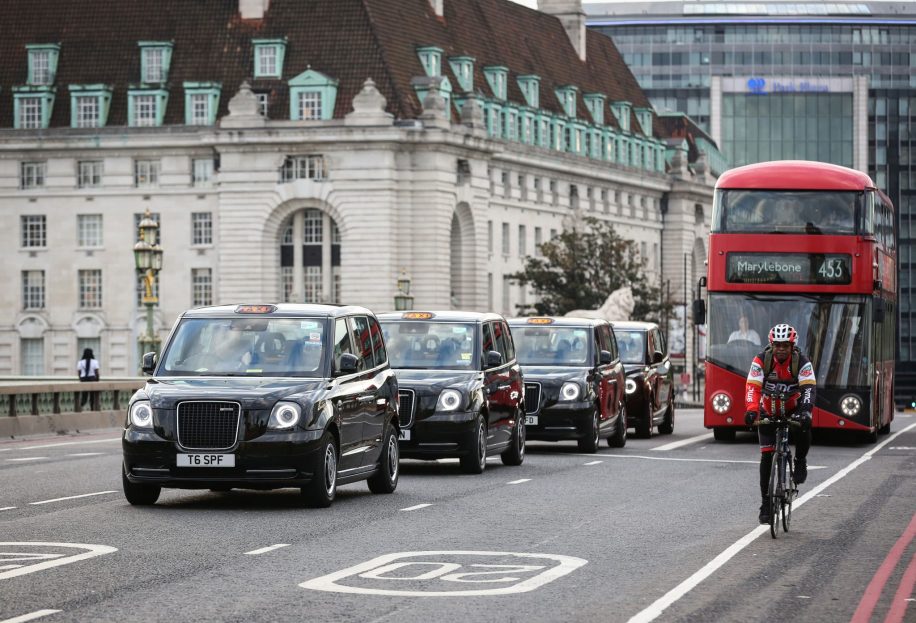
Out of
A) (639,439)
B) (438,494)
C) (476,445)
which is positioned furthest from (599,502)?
(639,439)

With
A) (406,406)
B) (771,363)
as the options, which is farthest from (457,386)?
(771,363)

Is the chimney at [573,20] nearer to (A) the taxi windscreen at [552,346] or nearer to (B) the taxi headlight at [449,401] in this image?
(A) the taxi windscreen at [552,346]

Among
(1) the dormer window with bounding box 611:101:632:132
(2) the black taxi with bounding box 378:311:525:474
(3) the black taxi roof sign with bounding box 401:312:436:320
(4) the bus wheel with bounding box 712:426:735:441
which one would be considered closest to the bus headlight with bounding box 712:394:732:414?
(4) the bus wheel with bounding box 712:426:735:441

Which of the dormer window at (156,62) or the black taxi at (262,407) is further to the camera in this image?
the dormer window at (156,62)

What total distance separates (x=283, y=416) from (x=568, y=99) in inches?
3940

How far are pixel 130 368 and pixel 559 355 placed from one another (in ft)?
230

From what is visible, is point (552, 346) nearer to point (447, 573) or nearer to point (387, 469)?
point (387, 469)

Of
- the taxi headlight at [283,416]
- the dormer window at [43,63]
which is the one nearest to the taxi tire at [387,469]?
the taxi headlight at [283,416]

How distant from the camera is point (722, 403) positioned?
34.1 metres

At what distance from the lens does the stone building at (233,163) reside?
97000mm

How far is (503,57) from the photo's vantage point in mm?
111438

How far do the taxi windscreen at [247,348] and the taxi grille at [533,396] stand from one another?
1012cm

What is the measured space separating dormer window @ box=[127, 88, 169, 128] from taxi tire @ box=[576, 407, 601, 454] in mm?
71475

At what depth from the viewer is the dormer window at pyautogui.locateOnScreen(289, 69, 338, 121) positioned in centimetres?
9662
